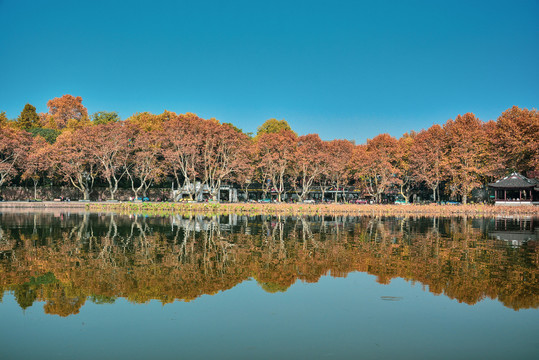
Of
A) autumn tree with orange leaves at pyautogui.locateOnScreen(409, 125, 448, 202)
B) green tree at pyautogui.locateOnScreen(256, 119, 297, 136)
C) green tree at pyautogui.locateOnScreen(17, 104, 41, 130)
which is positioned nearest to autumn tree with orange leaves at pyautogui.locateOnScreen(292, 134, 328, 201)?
autumn tree with orange leaves at pyautogui.locateOnScreen(409, 125, 448, 202)

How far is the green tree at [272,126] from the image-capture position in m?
95.3

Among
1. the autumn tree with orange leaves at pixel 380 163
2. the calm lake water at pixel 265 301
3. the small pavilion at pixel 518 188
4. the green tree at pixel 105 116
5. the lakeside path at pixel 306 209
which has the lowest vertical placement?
the calm lake water at pixel 265 301

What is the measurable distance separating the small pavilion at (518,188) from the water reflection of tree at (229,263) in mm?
43084

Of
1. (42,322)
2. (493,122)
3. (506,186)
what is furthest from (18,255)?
(493,122)

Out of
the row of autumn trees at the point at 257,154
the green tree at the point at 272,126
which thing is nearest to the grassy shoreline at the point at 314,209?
the row of autumn trees at the point at 257,154

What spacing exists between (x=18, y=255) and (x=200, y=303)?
38.0ft

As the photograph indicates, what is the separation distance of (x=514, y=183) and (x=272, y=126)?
5053 centimetres

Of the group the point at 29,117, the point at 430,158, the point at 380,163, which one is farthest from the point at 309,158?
the point at 29,117

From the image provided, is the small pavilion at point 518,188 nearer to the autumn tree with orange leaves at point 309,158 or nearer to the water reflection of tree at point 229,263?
the autumn tree with orange leaves at point 309,158

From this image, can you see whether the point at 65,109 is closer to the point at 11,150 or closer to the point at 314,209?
the point at 11,150

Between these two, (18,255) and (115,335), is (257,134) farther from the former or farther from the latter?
(115,335)

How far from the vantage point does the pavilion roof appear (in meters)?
64.4

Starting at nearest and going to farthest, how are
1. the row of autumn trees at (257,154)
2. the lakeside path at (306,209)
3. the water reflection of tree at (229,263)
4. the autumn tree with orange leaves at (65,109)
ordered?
the water reflection of tree at (229,263)
the lakeside path at (306,209)
the row of autumn trees at (257,154)
the autumn tree with orange leaves at (65,109)

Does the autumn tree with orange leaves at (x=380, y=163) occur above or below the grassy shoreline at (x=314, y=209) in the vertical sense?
above
